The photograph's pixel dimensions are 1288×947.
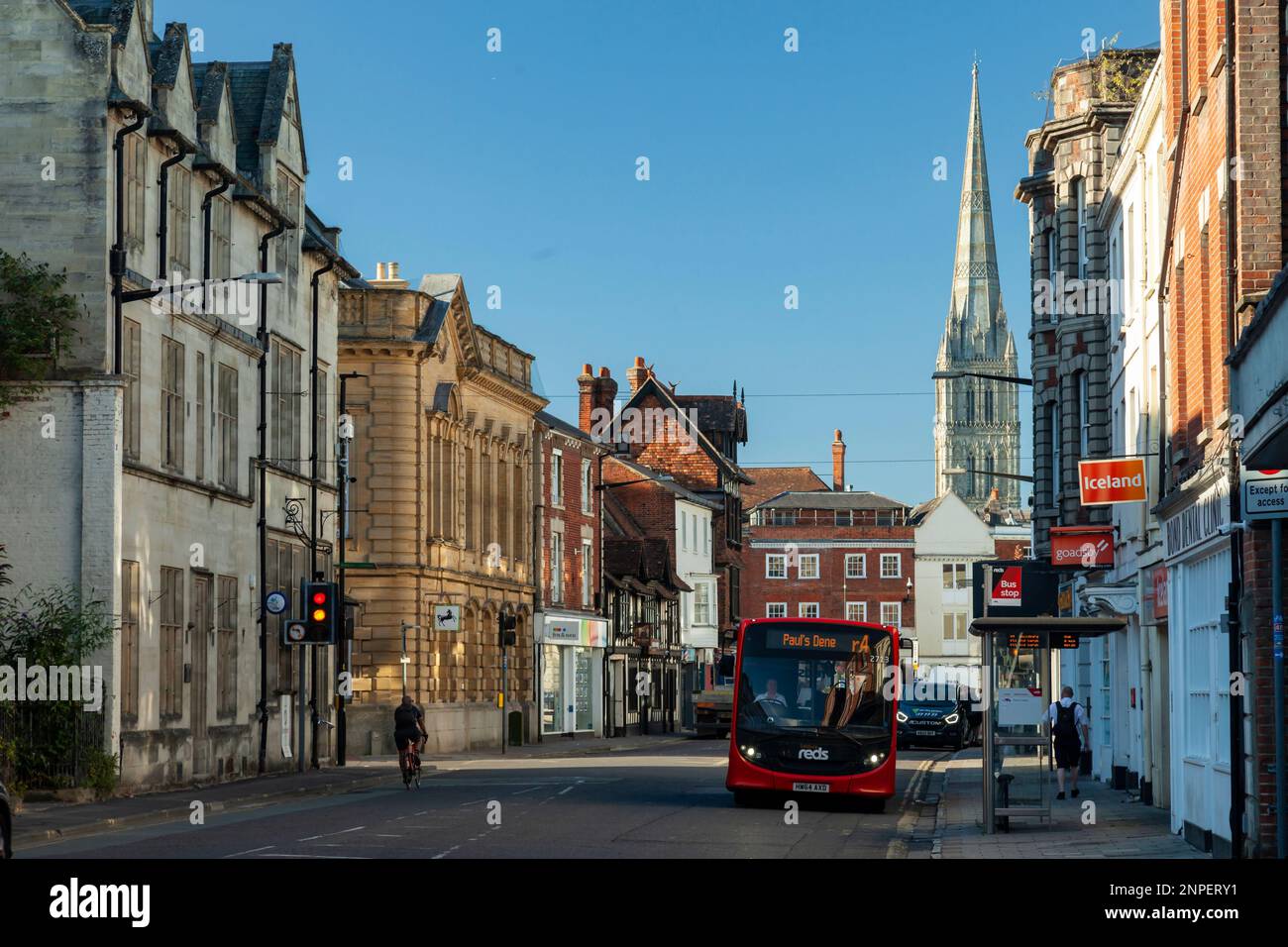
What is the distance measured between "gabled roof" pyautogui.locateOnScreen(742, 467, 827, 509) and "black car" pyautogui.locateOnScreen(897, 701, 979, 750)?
76804mm

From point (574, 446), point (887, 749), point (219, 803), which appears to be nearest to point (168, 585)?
point (219, 803)

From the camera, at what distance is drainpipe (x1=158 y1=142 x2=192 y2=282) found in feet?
107

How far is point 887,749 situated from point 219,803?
9900 mm

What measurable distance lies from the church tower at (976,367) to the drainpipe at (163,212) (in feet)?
491

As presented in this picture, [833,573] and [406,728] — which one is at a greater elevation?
[833,573]

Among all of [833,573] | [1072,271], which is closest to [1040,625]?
[1072,271]

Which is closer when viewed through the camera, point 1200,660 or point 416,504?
point 1200,660

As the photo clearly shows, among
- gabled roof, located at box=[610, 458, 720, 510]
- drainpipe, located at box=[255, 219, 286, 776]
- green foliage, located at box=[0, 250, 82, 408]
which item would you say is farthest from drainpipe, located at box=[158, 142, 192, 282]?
gabled roof, located at box=[610, 458, 720, 510]

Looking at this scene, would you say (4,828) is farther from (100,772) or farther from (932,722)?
(932,722)

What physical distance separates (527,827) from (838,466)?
107315mm

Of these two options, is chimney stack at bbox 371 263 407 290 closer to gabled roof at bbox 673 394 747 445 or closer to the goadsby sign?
the goadsby sign

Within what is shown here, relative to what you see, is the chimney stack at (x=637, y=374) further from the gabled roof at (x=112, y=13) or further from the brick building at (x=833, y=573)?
the gabled roof at (x=112, y=13)

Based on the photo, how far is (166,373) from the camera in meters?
33.3

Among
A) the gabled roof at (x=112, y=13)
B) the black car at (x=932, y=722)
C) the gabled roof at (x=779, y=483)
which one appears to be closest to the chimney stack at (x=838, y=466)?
the gabled roof at (x=779, y=483)
